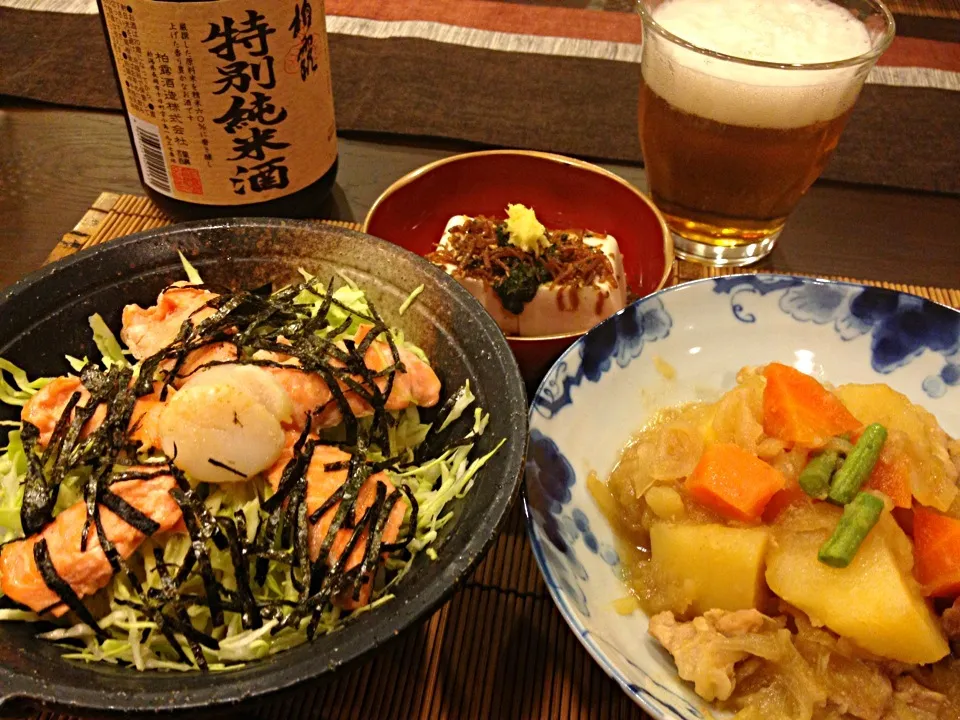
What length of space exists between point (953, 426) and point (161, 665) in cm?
137

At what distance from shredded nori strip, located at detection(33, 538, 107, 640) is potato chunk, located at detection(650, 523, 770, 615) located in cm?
77

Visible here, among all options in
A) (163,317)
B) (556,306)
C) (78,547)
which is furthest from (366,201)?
(78,547)

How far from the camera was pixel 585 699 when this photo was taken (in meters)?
1.08

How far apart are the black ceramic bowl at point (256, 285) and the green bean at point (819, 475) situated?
468 mm

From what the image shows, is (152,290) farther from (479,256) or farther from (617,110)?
(617,110)

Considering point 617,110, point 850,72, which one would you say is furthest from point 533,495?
point 617,110

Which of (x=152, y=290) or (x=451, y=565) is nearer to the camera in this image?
(x=451, y=565)

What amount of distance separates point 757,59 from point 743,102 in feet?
0.42

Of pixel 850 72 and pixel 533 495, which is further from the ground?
pixel 850 72

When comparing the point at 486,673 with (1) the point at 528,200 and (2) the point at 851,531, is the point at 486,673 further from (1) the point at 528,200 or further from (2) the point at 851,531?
(1) the point at 528,200

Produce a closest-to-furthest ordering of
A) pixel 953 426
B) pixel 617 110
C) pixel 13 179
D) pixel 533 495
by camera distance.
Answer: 1. pixel 533 495
2. pixel 953 426
3. pixel 13 179
4. pixel 617 110

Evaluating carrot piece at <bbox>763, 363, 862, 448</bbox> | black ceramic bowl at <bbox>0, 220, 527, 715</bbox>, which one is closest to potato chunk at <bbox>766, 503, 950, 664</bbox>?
carrot piece at <bbox>763, 363, 862, 448</bbox>

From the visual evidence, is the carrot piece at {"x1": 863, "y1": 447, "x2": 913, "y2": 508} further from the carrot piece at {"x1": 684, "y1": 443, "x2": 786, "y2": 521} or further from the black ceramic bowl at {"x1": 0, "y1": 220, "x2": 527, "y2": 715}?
the black ceramic bowl at {"x1": 0, "y1": 220, "x2": 527, "y2": 715}

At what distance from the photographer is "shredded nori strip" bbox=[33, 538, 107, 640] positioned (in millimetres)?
884
